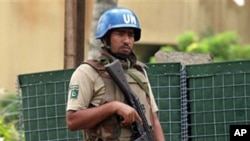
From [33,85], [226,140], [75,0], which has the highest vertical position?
[75,0]

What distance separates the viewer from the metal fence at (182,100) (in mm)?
6930

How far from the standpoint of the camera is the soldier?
187 inches

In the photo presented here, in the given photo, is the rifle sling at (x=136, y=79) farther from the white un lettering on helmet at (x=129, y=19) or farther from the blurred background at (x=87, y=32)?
the blurred background at (x=87, y=32)

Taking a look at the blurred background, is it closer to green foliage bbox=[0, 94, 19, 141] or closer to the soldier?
green foliage bbox=[0, 94, 19, 141]

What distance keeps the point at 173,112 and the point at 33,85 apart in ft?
4.44

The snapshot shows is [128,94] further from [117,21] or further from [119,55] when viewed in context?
[117,21]

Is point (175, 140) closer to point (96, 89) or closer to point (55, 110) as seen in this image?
point (55, 110)

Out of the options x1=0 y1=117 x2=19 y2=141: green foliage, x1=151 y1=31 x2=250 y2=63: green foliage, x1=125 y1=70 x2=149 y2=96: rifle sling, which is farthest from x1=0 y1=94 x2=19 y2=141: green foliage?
x1=125 y1=70 x2=149 y2=96: rifle sling

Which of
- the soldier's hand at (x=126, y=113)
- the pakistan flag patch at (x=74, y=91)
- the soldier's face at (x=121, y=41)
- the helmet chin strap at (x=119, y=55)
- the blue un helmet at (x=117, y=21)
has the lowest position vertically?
the soldier's hand at (x=126, y=113)

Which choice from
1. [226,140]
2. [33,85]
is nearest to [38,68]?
[33,85]

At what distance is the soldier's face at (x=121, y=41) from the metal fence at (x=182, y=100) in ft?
7.20

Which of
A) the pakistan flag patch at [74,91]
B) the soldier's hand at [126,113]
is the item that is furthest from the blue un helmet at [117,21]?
the soldier's hand at [126,113]

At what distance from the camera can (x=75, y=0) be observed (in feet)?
29.7

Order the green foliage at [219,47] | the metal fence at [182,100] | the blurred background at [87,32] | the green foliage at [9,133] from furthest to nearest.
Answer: the green foliage at [219,47]
the blurred background at [87,32]
the green foliage at [9,133]
the metal fence at [182,100]
